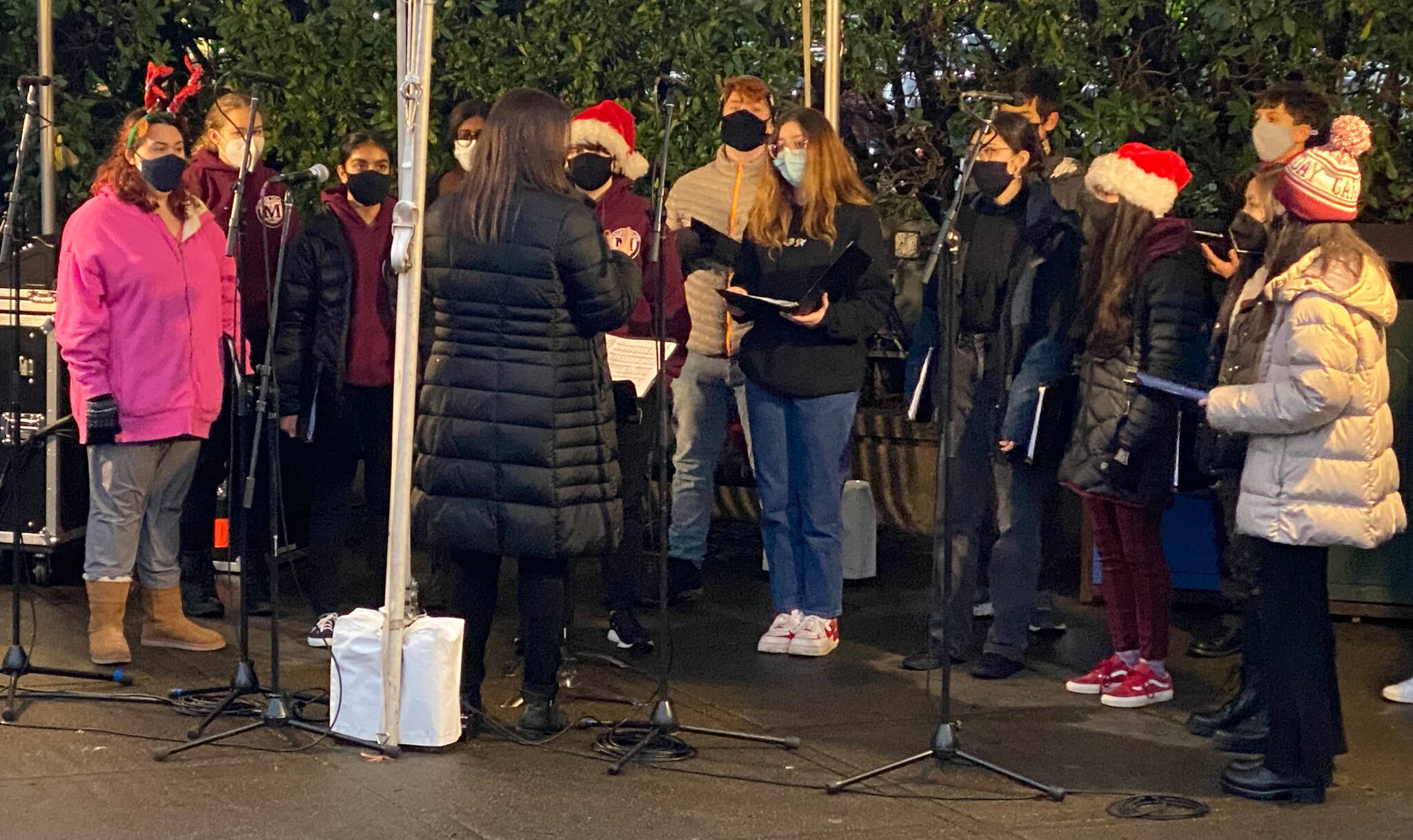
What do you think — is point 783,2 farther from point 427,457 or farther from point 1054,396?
point 427,457

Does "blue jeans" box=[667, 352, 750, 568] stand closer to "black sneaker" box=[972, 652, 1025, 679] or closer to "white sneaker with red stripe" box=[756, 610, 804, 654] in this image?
"white sneaker with red stripe" box=[756, 610, 804, 654]

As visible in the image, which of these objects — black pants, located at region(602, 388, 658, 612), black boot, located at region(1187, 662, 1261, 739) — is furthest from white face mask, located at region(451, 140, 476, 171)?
black boot, located at region(1187, 662, 1261, 739)

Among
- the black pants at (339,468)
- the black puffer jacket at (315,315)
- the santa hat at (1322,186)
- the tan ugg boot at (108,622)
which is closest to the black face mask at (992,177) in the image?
the santa hat at (1322,186)

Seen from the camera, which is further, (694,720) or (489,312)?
(694,720)

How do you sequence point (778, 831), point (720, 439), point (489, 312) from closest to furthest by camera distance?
point (778, 831) < point (489, 312) < point (720, 439)

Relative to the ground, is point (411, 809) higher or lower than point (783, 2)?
lower

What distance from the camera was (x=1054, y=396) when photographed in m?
6.69

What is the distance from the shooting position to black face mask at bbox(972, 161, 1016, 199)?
6734mm

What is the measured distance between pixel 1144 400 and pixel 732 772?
182cm

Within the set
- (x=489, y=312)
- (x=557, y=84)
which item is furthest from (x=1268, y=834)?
(x=557, y=84)

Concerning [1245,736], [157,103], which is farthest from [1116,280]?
[157,103]

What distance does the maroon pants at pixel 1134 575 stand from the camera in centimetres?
649

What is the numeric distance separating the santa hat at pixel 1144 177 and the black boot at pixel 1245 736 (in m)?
1.65

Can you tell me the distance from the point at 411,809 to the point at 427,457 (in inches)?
43.5
